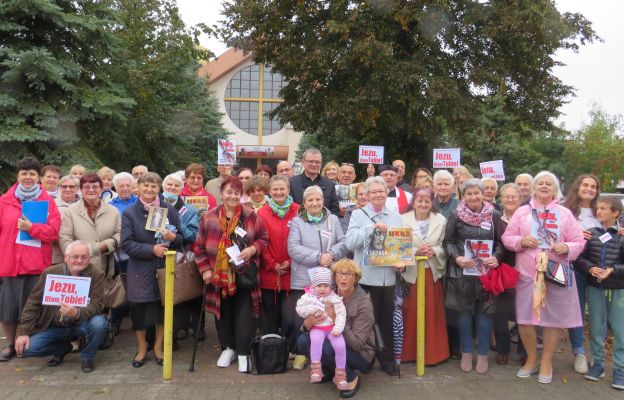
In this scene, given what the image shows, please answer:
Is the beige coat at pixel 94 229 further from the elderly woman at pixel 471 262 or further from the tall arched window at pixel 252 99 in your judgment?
the tall arched window at pixel 252 99

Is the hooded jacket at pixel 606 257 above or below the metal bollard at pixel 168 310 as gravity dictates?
above

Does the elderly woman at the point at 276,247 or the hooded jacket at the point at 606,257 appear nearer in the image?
the hooded jacket at the point at 606,257

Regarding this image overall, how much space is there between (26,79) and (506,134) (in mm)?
15742

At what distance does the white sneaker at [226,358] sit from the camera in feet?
18.1

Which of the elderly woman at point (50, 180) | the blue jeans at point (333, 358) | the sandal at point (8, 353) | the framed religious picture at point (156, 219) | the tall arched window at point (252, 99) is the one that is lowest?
the sandal at point (8, 353)

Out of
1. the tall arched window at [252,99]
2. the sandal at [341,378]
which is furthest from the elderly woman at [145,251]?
the tall arched window at [252,99]

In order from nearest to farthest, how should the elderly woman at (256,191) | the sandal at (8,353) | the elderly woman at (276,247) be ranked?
the elderly woman at (276,247) < the sandal at (8,353) < the elderly woman at (256,191)

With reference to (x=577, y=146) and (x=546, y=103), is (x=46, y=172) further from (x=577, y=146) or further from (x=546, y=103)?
(x=577, y=146)

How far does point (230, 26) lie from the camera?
69.5ft

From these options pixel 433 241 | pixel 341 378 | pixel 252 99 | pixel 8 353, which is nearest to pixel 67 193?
pixel 8 353

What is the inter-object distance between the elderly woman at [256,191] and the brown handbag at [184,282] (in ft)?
3.23

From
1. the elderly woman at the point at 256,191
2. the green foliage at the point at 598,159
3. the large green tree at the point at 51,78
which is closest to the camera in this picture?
the elderly woman at the point at 256,191

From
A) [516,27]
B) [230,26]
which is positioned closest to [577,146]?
[516,27]

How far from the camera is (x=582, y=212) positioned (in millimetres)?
5391
